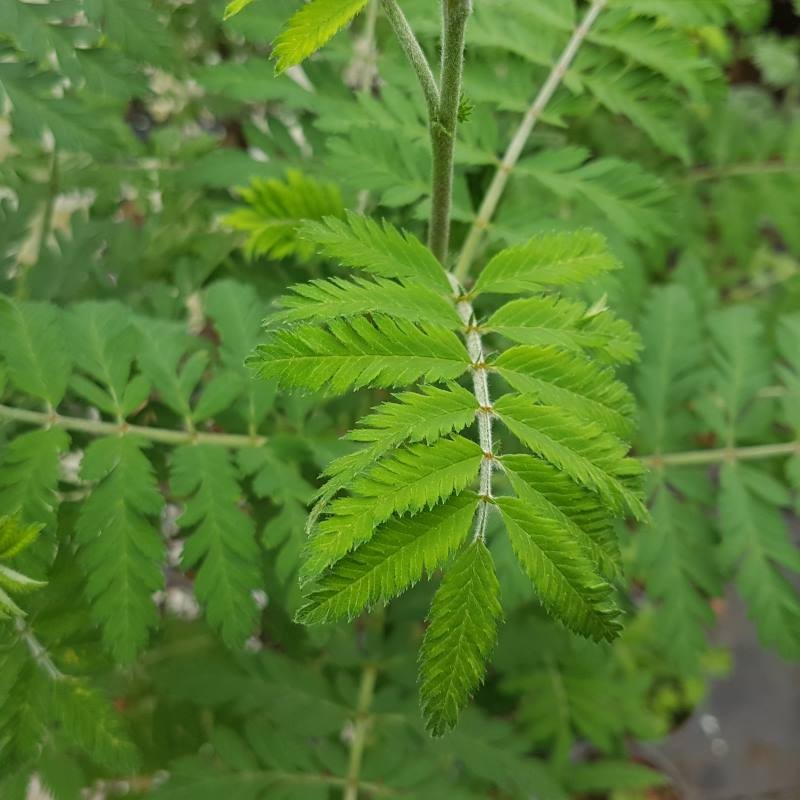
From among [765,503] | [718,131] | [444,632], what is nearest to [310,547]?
[444,632]

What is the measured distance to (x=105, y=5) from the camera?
2.74 feet

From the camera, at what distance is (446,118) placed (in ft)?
2.07

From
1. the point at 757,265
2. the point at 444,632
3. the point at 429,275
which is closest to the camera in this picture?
the point at 444,632

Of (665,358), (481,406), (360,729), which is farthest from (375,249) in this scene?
→ (360,729)

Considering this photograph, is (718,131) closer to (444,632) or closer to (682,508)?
(682,508)

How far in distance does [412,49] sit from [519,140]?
0.42 meters

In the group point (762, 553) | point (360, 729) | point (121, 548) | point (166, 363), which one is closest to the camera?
point (121, 548)

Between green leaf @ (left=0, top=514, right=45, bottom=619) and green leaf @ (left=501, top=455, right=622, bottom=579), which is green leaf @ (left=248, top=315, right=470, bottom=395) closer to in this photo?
green leaf @ (left=501, top=455, right=622, bottom=579)

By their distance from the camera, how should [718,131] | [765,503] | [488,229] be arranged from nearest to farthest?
1. [488,229]
2. [765,503]
3. [718,131]

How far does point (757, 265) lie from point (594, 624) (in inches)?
79.0

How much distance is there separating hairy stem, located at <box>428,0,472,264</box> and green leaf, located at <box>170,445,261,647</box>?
365 mm

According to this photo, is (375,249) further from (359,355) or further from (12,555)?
(12,555)

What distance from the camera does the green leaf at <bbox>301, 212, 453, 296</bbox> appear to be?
26.1 inches

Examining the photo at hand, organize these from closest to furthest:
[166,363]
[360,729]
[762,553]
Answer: [166,363] < [762,553] < [360,729]
